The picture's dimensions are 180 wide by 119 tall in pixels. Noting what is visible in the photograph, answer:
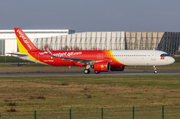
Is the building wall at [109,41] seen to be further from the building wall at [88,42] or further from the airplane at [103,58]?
the airplane at [103,58]

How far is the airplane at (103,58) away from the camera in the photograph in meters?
50.4

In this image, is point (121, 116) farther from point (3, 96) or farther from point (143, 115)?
point (3, 96)

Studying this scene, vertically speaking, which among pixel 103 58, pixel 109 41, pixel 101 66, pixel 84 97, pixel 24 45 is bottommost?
pixel 84 97

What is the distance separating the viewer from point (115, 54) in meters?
51.8

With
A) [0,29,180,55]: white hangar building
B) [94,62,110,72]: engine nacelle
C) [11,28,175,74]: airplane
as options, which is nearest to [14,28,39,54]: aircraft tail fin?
[11,28,175,74]: airplane

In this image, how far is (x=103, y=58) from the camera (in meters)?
52.0

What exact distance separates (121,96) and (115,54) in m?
24.6

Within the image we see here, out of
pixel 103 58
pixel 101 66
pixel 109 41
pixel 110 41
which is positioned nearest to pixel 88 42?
pixel 109 41

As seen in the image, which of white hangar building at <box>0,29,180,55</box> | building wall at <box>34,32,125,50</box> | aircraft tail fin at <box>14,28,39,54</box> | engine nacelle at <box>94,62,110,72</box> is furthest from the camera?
white hangar building at <box>0,29,180,55</box>

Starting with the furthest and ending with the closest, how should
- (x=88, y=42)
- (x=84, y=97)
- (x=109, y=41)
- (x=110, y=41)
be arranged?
(x=88, y=42)
(x=109, y=41)
(x=110, y=41)
(x=84, y=97)

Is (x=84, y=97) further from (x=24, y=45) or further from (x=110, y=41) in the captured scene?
(x=110, y=41)

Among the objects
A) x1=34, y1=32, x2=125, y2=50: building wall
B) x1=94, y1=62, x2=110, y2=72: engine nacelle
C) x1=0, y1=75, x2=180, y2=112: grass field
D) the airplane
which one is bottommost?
x1=0, y1=75, x2=180, y2=112: grass field

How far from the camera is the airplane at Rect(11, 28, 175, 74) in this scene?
50438mm

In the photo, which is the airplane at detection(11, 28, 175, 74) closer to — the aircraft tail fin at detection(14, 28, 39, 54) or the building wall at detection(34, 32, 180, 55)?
the aircraft tail fin at detection(14, 28, 39, 54)
